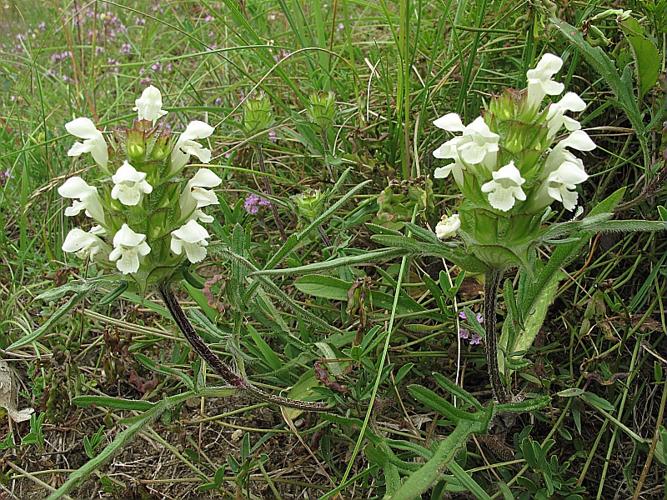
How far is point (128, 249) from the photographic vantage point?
1.44 meters

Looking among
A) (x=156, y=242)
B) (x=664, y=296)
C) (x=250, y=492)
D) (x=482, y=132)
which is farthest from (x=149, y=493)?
(x=664, y=296)

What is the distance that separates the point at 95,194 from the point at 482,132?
898 millimetres

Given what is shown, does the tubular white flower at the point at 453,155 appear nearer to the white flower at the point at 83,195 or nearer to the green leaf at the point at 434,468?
the green leaf at the point at 434,468

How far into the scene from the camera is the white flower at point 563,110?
4.48 ft

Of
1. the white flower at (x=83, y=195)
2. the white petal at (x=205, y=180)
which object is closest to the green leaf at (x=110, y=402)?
the white flower at (x=83, y=195)

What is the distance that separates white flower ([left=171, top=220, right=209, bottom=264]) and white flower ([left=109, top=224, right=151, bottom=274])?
0.22ft

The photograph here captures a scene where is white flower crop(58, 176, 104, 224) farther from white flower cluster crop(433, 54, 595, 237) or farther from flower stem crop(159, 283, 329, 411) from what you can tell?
white flower cluster crop(433, 54, 595, 237)

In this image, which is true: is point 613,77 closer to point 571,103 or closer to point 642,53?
point 642,53

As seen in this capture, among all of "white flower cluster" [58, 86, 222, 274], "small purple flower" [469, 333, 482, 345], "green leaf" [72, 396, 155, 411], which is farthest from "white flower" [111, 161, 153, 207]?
"small purple flower" [469, 333, 482, 345]

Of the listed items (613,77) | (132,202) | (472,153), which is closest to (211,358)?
(132,202)

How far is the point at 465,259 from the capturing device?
58.1 inches

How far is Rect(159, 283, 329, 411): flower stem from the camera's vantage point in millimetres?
1643

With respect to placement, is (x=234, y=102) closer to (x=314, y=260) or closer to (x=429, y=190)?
(x=314, y=260)

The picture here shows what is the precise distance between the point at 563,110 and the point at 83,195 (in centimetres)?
109
